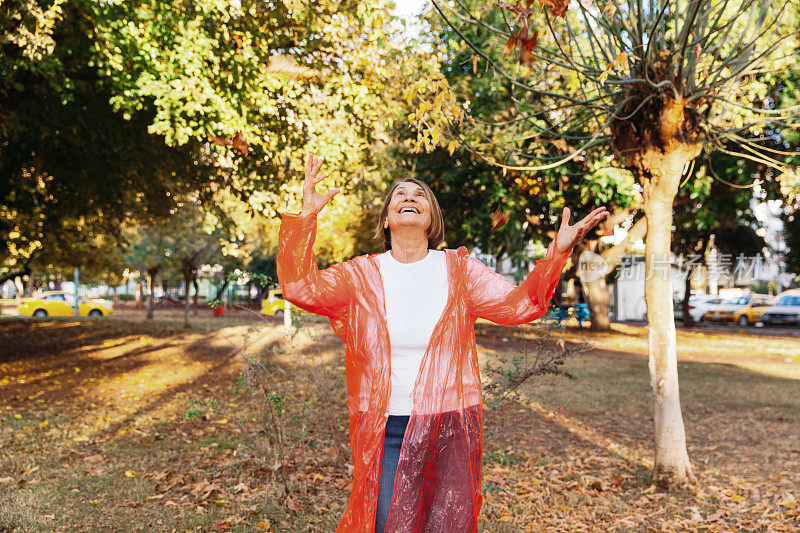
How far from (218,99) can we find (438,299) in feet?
18.2

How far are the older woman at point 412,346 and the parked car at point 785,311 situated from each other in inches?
1138

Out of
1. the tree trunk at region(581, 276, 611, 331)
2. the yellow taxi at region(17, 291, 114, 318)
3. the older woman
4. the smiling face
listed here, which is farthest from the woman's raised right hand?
the yellow taxi at region(17, 291, 114, 318)

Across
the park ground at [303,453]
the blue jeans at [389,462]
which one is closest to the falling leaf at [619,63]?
the park ground at [303,453]

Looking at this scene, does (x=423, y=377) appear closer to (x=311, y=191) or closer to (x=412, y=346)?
(x=412, y=346)

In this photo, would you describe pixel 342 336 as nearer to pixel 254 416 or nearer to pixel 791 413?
pixel 254 416

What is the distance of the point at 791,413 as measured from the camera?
25.4ft

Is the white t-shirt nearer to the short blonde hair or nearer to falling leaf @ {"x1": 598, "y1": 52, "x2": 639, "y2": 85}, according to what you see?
the short blonde hair

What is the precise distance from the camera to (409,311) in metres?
2.28

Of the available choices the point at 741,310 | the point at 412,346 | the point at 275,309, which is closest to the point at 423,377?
the point at 412,346

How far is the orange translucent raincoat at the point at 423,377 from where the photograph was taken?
2141mm

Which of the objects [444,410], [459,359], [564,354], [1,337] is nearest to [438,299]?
[459,359]

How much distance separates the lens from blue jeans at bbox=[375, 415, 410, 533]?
7.02 ft

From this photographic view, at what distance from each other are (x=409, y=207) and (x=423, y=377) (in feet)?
2.23

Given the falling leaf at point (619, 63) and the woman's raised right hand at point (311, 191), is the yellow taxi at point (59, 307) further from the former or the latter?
the woman's raised right hand at point (311, 191)
